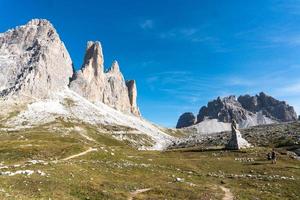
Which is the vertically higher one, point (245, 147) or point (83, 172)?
point (245, 147)

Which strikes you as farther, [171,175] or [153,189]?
[171,175]

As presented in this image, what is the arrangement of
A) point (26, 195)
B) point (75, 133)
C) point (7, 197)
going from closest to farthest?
point (7, 197), point (26, 195), point (75, 133)

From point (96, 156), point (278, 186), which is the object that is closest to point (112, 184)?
point (278, 186)

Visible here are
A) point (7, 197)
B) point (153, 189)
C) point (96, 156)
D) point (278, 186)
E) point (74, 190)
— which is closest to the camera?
point (7, 197)

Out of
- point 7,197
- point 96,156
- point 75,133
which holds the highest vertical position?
point 75,133

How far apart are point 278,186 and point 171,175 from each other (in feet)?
53.1

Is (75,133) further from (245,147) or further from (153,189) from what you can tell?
(153,189)

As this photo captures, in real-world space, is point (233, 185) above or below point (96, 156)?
below

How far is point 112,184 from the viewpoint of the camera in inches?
1729

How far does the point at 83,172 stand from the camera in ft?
163

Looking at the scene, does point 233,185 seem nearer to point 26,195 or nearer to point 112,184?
point 112,184

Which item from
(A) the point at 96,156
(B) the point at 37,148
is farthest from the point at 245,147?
(B) the point at 37,148

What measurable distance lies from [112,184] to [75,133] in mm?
156946

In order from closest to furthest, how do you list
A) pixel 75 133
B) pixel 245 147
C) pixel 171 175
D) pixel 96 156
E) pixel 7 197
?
pixel 7 197, pixel 171 175, pixel 96 156, pixel 245 147, pixel 75 133
